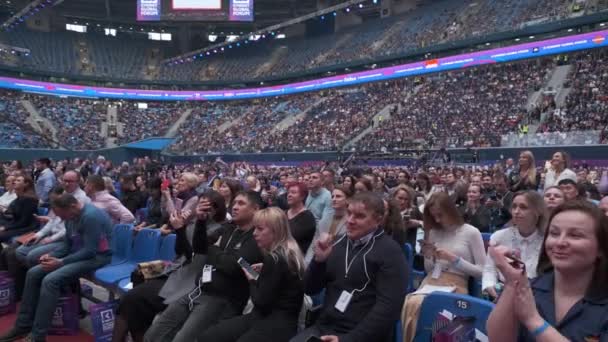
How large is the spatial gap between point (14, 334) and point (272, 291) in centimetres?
317

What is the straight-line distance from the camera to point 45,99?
44406mm

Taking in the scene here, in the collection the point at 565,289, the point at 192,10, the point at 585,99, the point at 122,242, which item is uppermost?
the point at 192,10

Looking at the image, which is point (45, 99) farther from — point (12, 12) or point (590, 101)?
point (590, 101)

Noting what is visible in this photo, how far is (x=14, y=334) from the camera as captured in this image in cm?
470

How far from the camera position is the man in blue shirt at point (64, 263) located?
15.4 ft

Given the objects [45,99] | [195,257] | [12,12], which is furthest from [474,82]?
[12,12]

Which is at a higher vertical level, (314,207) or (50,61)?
(50,61)

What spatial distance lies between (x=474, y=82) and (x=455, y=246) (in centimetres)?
3075

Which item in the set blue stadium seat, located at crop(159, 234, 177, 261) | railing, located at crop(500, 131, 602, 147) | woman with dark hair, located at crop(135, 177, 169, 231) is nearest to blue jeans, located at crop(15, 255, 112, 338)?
blue stadium seat, located at crop(159, 234, 177, 261)

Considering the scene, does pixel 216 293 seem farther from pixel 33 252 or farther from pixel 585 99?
pixel 585 99

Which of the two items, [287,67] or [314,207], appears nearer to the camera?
[314,207]

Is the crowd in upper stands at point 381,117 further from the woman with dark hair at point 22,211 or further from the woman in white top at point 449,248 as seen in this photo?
the woman with dark hair at point 22,211

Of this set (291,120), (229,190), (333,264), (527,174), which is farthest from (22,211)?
(291,120)

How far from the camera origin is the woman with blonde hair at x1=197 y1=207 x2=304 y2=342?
3.23m
